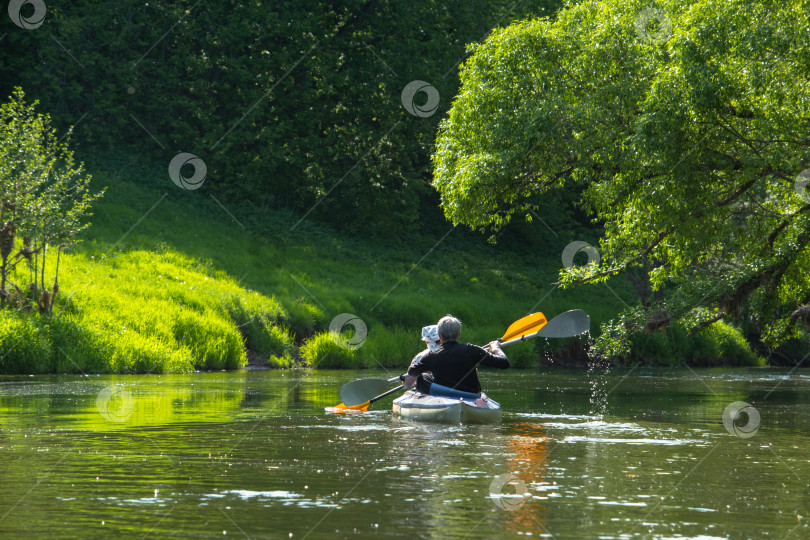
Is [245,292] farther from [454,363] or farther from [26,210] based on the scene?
[454,363]

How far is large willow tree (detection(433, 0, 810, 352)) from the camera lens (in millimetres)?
15680

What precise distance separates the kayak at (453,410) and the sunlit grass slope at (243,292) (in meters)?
10.8

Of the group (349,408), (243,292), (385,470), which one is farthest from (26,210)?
(385,470)

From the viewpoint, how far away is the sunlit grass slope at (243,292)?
23.2m

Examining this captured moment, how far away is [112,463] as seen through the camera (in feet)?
30.0

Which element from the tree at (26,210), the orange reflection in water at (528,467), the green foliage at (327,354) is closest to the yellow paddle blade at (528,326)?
the orange reflection in water at (528,467)

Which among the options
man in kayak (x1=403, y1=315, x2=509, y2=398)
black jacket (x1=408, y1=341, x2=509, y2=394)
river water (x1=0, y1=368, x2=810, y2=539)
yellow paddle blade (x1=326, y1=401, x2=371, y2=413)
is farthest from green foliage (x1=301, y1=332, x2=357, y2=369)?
black jacket (x1=408, y1=341, x2=509, y2=394)

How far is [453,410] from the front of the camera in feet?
43.2

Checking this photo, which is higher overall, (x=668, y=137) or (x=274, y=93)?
(x=274, y=93)

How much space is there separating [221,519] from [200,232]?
2851cm

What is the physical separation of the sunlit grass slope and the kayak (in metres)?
10.8

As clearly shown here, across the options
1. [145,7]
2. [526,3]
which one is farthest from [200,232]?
[526,3]

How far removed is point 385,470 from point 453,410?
431cm

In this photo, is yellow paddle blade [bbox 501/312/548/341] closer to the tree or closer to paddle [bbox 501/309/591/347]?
paddle [bbox 501/309/591/347]
